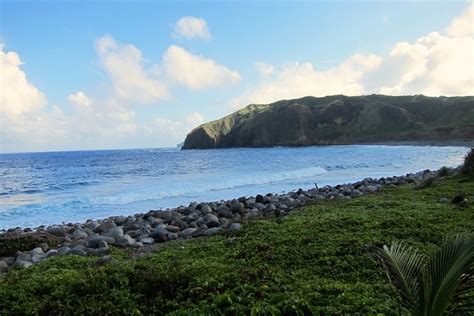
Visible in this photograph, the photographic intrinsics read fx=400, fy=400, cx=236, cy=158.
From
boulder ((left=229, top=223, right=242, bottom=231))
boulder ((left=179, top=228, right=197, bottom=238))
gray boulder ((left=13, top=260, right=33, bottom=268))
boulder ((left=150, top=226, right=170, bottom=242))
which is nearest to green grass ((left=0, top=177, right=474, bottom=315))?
boulder ((left=229, top=223, right=242, bottom=231))

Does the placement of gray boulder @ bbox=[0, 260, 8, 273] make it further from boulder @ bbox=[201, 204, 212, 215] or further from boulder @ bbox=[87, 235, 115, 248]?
boulder @ bbox=[201, 204, 212, 215]

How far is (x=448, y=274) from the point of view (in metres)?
3.03

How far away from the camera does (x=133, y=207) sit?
22.7 metres

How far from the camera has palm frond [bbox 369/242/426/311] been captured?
3.23 m

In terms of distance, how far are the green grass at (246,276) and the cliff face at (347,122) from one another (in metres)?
94.7

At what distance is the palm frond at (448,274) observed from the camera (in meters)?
3.01

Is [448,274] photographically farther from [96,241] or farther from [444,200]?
[444,200]

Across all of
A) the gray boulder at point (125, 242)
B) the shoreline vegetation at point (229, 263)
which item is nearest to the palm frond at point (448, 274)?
the shoreline vegetation at point (229, 263)

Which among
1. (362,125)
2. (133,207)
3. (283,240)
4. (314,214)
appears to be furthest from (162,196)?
(362,125)

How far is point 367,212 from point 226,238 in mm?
4545

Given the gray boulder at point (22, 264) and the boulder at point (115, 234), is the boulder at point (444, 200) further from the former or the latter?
the gray boulder at point (22, 264)

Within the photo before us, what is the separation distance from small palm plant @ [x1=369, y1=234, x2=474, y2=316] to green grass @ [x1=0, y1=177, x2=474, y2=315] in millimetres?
1747

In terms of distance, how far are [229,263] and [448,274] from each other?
500cm

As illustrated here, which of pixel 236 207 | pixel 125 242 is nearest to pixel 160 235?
pixel 125 242
